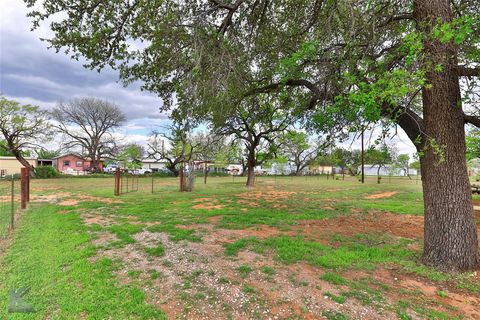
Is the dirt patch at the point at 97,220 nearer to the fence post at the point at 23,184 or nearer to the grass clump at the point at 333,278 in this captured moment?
the fence post at the point at 23,184

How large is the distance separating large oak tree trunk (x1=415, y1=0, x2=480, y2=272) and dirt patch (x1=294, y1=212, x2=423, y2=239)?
197 centimetres

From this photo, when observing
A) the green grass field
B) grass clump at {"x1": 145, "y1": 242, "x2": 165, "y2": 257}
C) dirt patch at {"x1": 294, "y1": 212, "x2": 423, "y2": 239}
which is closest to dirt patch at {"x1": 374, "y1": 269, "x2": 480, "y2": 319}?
the green grass field

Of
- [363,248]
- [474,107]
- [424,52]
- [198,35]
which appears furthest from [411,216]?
[198,35]

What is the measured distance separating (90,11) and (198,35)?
1855mm

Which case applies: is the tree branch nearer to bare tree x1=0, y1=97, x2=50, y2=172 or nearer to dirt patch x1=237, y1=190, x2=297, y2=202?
dirt patch x1=237, y1=190, x2=297, y2=202

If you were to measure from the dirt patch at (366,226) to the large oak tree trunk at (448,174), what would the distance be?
197cm

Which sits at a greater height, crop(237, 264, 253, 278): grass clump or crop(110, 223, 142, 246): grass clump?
crop(110, 223, 142, 246): grass clump

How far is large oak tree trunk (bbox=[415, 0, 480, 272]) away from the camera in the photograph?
13.4 ft

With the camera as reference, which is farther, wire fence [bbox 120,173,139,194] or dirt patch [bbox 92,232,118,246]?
wire fence [bbox 120,173,139,194]

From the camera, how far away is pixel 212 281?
12.0 feet

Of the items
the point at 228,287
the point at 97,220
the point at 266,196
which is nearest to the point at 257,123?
the point at 266,196

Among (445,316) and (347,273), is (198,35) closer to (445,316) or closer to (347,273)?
(347,273)

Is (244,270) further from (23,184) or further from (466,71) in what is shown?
(23,184)

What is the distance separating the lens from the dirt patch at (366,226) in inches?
253
